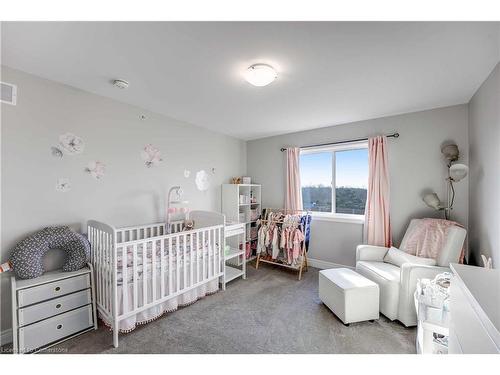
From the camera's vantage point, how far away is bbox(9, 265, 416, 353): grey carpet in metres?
1.68

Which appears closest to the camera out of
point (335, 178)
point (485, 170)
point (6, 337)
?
point (6, 337)

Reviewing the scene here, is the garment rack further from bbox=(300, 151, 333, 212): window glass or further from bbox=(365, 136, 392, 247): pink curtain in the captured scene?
bbox=(365, 136, 392, 247): pink curtain

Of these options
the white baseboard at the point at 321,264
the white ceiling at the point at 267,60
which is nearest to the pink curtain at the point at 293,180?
the white baseboard at the point at 321,264

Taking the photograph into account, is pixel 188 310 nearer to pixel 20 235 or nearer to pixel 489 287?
pixel 20 235

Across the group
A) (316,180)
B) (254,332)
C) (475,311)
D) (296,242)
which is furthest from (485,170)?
(254,332)

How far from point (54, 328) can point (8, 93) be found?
1.96 m

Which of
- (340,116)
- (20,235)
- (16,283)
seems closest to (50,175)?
(20,235)

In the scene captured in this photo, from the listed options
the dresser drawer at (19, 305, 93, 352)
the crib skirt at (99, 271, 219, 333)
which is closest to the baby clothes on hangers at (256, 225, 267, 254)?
the crib skirt at (99, 271, 219, 333)

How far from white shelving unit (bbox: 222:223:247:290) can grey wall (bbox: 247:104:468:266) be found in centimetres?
124

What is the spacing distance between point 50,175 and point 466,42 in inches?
134

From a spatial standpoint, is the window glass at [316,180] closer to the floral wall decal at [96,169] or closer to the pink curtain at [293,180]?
the pink curtain at [293,180]

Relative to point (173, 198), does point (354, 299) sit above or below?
below

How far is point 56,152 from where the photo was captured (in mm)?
1931

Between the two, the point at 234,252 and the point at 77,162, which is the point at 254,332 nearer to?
the point at 234,252
